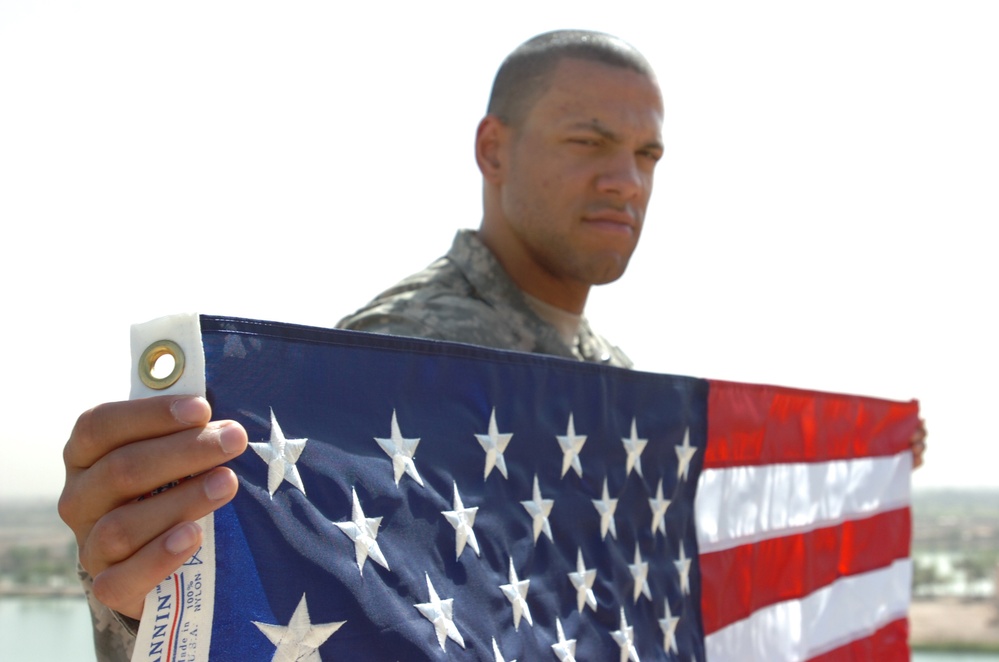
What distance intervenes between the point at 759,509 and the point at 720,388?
0.47 m

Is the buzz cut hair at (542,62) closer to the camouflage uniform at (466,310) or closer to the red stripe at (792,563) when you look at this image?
the camouflage uniform at (466,310)

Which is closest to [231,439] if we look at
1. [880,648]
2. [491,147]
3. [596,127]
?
[596,127]

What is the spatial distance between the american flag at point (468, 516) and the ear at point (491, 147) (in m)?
0.82

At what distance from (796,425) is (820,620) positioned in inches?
26.3

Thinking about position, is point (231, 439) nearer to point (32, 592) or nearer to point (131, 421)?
point (131, 421)

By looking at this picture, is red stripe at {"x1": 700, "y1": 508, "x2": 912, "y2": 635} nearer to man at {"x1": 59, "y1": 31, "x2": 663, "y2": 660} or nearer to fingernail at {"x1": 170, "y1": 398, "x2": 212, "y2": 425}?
man at {"x1": 59, "y1": 31, "x2": 663, "y2": 660}

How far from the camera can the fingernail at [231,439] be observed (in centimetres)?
110

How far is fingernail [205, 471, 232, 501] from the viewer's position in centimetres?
110

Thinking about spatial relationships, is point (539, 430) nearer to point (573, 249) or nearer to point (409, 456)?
point (409, 456)

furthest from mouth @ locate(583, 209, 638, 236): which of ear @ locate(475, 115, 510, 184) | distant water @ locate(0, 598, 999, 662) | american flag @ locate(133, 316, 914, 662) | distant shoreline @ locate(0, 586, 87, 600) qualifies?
distant shoreline @ locate(0, 586, 87, 600)

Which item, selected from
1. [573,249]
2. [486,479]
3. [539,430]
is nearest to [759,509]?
[573,249]

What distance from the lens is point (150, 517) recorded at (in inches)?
42.6

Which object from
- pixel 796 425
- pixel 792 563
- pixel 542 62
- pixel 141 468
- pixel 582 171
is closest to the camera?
pixel 141 468

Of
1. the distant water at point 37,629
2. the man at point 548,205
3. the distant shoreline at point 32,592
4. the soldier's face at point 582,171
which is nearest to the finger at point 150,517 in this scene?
the man at point 548,205
